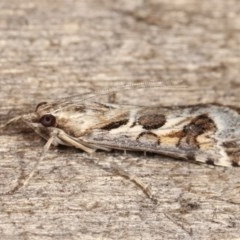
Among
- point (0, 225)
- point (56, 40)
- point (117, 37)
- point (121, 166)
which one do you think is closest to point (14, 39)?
point (56, 40)

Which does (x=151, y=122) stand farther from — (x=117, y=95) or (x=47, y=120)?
(x=47, y=120)

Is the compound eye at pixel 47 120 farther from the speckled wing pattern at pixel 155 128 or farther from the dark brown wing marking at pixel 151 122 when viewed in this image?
the dark brown wing marking at pixel 151 122

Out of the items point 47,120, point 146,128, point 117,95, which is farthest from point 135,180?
point 117,95

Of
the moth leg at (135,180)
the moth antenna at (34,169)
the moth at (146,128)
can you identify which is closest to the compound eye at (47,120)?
the moth at (146,128)

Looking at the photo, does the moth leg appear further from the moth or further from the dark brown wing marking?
the dark brown wing marking

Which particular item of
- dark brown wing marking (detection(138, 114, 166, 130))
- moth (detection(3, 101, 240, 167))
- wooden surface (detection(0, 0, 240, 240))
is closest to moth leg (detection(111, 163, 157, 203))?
wooden surface (detection(0, 0, 240, 240))

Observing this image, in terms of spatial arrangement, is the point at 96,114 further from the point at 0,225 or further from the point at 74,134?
the point at 0,225

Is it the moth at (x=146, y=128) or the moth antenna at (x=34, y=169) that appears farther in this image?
the moth at (x=146, y=128)

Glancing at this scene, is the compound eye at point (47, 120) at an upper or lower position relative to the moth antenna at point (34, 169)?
upper
